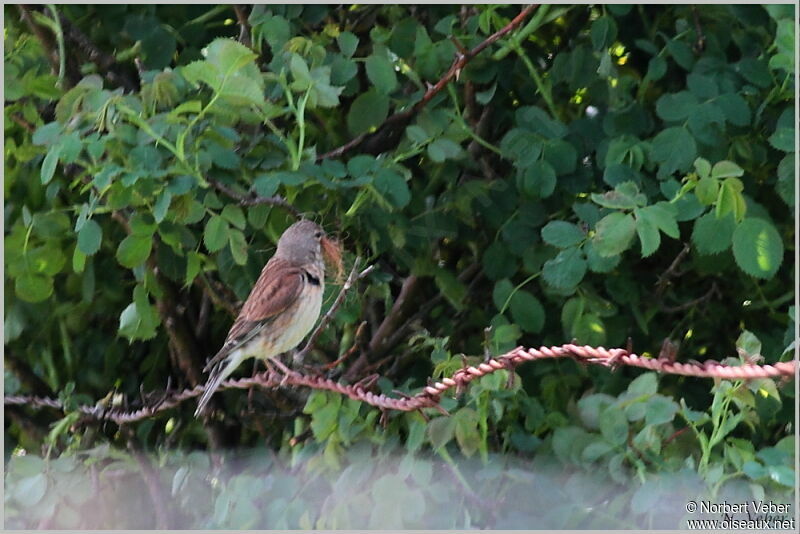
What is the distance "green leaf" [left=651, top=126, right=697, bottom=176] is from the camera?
202 cm

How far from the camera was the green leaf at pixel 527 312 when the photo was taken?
217cm

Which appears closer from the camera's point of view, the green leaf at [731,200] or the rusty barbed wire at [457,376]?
the rusty barbed wire at [457,376]

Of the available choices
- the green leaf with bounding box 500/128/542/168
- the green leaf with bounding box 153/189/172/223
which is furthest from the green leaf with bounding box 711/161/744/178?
the green leaf with bounding box 153/189/172/223

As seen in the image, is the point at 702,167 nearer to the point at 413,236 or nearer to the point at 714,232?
the point at 714,232

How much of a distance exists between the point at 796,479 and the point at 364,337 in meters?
1.05

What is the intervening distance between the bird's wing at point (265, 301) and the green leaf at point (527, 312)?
43 cm

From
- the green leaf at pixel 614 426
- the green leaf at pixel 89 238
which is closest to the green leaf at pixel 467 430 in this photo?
the green leaf at pixel 614 426

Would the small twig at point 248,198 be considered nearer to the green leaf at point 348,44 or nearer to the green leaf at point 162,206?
the green leaf at point 162,206

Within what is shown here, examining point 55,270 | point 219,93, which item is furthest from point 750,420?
point 55,270

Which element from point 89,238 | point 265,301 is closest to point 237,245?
point 265,301

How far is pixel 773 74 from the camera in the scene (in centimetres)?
208

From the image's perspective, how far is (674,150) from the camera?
204 cm

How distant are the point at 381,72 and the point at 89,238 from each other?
630 mm

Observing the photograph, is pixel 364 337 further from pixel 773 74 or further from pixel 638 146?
pixel 773 74
